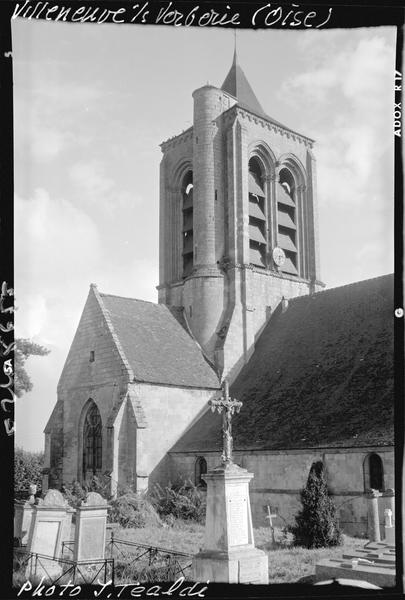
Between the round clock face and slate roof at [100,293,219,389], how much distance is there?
16.1ft

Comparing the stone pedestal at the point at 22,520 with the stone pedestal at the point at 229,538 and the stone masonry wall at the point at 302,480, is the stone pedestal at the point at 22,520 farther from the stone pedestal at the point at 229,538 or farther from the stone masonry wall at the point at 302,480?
the stone masonry wall at the point at 302,480

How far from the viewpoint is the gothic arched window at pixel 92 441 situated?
25.8m

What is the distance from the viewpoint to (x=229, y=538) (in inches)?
483

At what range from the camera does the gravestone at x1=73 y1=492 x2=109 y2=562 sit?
45.1 ft

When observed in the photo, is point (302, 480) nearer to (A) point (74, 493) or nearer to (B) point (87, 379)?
(A) point (74, 493)

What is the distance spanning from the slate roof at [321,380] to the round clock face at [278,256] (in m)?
3.04

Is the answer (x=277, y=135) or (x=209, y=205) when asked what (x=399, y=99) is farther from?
(x=277, y=135)

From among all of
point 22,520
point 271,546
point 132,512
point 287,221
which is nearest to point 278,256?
point 287,221

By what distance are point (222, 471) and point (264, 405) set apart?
10534 mm

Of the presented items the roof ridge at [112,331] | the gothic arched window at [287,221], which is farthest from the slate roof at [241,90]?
the roof ridge at [112,331]

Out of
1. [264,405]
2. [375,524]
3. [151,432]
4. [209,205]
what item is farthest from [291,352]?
[375,524]

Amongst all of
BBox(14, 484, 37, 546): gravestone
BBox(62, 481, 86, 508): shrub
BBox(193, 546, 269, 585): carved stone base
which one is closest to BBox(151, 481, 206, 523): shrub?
BBox(62, 481, 86, 508): shrub

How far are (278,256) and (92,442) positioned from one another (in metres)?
11.3

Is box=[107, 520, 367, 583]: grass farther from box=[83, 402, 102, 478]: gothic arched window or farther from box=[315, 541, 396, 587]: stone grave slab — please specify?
box=[83, 402, 102, 478]: gothic arched window
